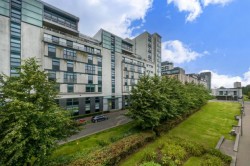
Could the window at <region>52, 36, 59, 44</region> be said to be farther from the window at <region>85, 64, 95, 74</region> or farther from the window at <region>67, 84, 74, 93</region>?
the window at <region>67, 84, 74, 93</region>

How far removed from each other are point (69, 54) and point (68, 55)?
1.27 feet

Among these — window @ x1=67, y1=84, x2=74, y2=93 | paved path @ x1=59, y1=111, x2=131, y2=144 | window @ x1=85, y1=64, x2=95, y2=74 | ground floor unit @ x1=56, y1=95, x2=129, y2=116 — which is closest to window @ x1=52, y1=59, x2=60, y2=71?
window @ x1=67, y1=84, x2=74, y2=93

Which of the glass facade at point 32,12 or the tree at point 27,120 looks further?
the glass facade at point 32,12

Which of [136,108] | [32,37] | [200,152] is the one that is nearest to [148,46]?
[32,37]

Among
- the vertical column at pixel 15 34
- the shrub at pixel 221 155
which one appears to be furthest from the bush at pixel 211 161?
the vertical column at pixel 15 34

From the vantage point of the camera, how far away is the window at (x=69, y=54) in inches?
1374

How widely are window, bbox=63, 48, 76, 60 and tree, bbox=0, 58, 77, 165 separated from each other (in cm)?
2635

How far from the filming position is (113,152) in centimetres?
1206

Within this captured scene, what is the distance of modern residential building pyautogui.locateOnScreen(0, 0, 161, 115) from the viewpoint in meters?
27.7

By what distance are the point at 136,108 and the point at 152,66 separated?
52462 mm

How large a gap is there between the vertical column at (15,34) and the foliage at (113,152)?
25724 millimetres

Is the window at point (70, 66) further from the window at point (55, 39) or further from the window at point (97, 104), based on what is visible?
the window at point (97, 104)

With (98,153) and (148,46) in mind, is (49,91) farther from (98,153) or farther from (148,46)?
(148,46)

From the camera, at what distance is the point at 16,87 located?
29.6 feet
